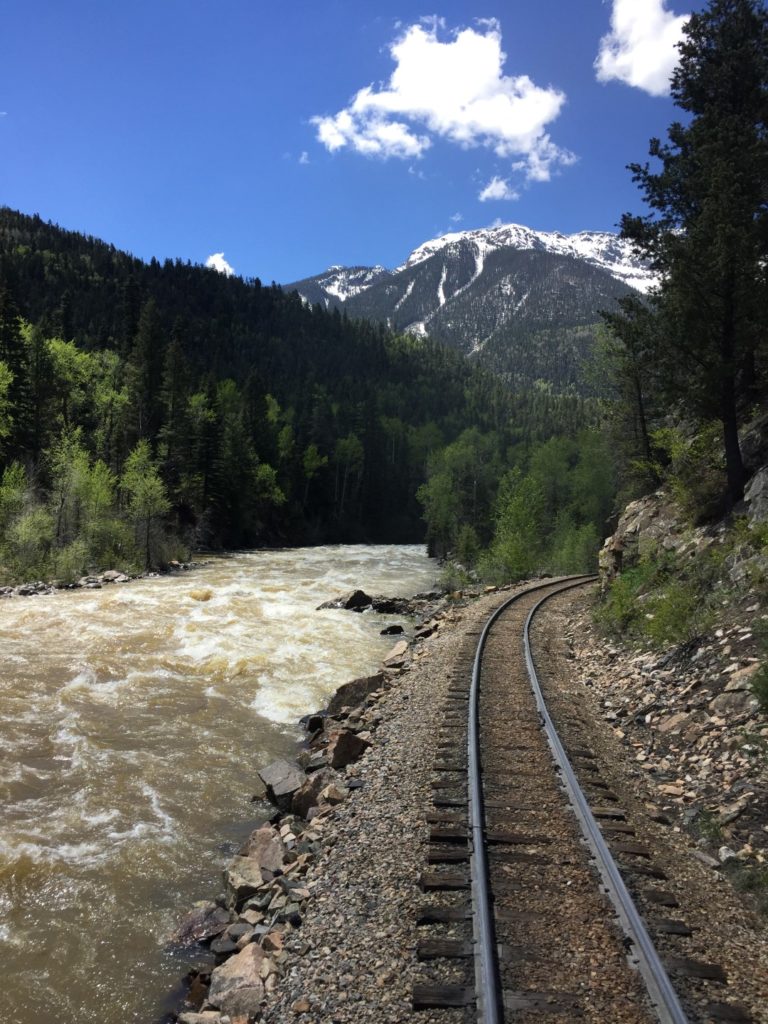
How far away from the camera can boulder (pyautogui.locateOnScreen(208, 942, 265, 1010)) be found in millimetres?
5215

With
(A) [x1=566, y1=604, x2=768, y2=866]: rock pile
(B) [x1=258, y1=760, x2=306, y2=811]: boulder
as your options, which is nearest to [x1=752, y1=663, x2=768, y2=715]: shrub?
(A) [x1=566, y1=604, x2=768, y2=866]: rock pile

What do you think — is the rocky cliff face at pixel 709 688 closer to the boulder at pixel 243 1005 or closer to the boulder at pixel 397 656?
the boulder at pixel 243 1005

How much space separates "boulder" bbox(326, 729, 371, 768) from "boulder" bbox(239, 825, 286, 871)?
1588 millimetres

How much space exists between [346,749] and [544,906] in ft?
18.2

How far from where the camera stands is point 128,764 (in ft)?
37.0

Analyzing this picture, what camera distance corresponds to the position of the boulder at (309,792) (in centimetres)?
907

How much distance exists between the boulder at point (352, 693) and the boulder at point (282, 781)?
3.13 m

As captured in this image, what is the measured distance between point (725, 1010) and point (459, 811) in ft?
10.4

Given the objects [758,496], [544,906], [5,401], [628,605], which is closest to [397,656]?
[628,605]

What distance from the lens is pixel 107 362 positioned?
75.2 metres

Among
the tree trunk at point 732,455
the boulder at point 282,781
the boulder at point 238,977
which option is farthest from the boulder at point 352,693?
the tree trunk at point 732,455

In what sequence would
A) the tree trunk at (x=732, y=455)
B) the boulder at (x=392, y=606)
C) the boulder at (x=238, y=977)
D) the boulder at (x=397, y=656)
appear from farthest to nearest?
the boulder at (x=392, y=606), the boulder at (x=397, y=656), the tree trunk at (x=732, y=455), the boulder at (x=238, y=977)

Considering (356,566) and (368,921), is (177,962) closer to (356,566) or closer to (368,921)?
(368,921)

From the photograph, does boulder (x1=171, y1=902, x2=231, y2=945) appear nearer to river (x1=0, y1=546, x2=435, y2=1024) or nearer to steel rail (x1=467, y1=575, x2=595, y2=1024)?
river (x1=0, y1=546, x2=435, y2=1024)
